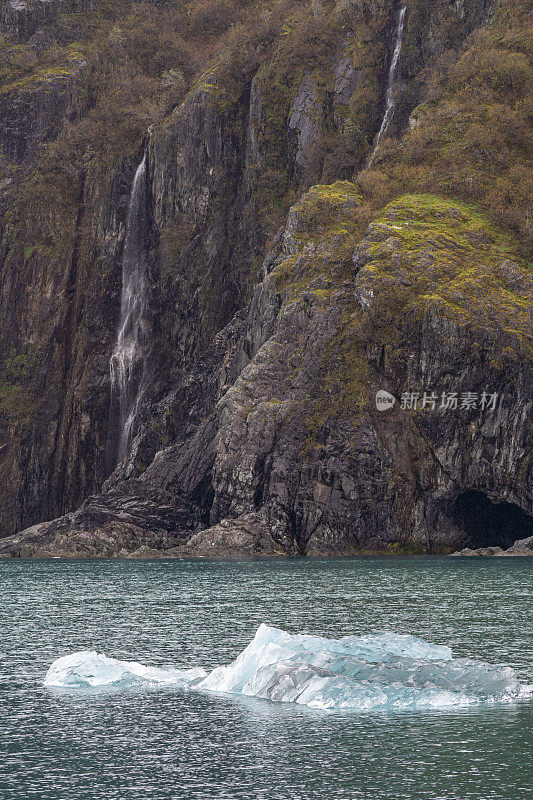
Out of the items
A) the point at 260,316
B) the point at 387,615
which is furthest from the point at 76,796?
the point at 260,316

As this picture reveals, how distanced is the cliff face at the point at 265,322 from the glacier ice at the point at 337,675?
54883 mm

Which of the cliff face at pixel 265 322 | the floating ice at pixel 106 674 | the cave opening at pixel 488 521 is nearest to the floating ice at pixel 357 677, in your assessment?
the floating ice at pixel 106 674

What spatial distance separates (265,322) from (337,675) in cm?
7309

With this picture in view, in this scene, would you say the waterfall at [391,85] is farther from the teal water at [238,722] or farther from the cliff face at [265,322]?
the teal water at [238,722]

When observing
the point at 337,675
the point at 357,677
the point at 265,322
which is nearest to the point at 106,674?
the point at 337,675

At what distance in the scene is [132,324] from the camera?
388 feet

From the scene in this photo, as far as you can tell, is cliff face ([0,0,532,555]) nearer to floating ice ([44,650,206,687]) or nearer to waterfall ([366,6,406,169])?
waterfall ([366,6,406,169])

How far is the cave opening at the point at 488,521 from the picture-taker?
84438 millimetres

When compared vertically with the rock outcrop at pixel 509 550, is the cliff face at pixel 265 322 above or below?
above

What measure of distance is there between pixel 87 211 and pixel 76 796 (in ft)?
386

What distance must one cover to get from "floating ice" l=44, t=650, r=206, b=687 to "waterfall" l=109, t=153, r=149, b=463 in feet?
271

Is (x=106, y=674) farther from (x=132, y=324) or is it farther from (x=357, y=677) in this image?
(x=132, y=324)

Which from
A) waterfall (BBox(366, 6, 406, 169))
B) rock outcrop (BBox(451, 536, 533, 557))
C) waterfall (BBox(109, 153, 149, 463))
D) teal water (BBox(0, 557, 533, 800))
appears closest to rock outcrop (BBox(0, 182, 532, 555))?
rock outcrop (BBox(451, 536, 533, 557))

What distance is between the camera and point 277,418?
87.2m
